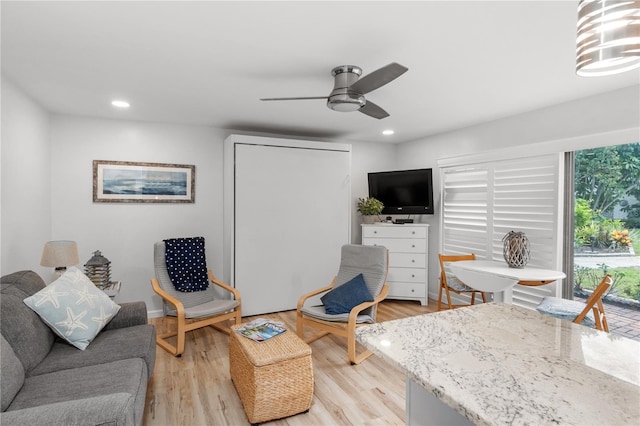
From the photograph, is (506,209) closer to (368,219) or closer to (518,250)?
(518,250)

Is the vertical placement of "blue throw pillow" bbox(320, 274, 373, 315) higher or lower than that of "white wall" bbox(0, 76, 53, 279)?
lower

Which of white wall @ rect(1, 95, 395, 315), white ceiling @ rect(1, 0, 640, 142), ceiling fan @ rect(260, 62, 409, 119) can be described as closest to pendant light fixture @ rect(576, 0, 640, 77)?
white ceiling @ rect(1, 0, 640, 142)

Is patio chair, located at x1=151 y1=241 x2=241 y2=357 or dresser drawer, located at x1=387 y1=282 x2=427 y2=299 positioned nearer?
patio chair, located at x1=151 y1=241 x2=241 y2=357

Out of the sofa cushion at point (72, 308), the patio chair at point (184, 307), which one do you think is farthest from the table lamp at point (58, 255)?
the patio chair at point (184, 307)

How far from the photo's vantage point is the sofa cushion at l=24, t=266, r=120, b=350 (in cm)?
215

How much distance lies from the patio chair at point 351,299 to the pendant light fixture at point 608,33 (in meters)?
2.56

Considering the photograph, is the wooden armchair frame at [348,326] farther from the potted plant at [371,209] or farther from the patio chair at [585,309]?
the potted plant at [371,209]

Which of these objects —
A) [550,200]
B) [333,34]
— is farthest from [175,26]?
[550,200]

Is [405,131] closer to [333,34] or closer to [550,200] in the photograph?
[550,200]

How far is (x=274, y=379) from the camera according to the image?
7.21 ft

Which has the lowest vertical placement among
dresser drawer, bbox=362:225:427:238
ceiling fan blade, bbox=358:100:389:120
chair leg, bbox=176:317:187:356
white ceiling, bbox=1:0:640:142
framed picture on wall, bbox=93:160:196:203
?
chair leg, bbox=176:317:187:356

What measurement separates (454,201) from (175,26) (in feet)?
12.6

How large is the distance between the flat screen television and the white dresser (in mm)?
259

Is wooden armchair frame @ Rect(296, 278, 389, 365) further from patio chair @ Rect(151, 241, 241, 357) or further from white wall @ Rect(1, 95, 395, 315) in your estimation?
white wall @ Rect(1, 95, 395, 315)
